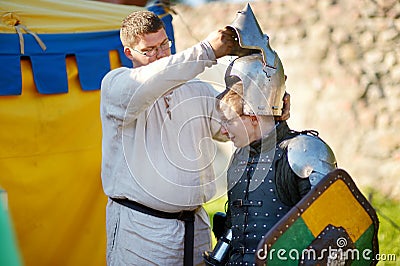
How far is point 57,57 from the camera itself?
4238 mm

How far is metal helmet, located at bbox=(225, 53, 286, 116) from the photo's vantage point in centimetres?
291

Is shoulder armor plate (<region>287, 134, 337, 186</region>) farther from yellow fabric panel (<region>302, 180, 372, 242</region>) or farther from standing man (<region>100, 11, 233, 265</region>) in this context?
standing man (<region>100, 11, 233, 265</region>)

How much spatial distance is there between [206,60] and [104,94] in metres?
0.62

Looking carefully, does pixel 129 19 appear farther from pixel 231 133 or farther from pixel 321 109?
pixel 321 109

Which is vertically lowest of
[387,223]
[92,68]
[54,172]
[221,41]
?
[387,223]

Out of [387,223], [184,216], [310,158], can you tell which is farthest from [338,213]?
[387,223]

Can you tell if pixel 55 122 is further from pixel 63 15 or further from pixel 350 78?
pixel 350 78

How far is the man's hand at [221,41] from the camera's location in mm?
2898

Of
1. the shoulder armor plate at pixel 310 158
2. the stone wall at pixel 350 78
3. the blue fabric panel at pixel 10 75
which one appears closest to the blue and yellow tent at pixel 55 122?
the blue fabric panel at pixel 10 75

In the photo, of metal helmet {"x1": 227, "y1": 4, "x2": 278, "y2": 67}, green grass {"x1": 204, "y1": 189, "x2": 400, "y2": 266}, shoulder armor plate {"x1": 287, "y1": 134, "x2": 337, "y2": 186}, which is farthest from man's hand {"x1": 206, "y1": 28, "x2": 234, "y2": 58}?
green grass {"x1": 204, "y1": 189, "x2": 400, "y2": 266}

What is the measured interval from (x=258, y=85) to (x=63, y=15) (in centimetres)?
178

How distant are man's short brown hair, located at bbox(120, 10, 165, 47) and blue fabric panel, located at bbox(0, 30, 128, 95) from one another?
0.92 m

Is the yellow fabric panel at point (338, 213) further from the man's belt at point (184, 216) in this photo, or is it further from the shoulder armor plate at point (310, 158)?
the man's belt at point (184, 216)

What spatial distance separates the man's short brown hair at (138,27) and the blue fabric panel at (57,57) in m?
0.92
